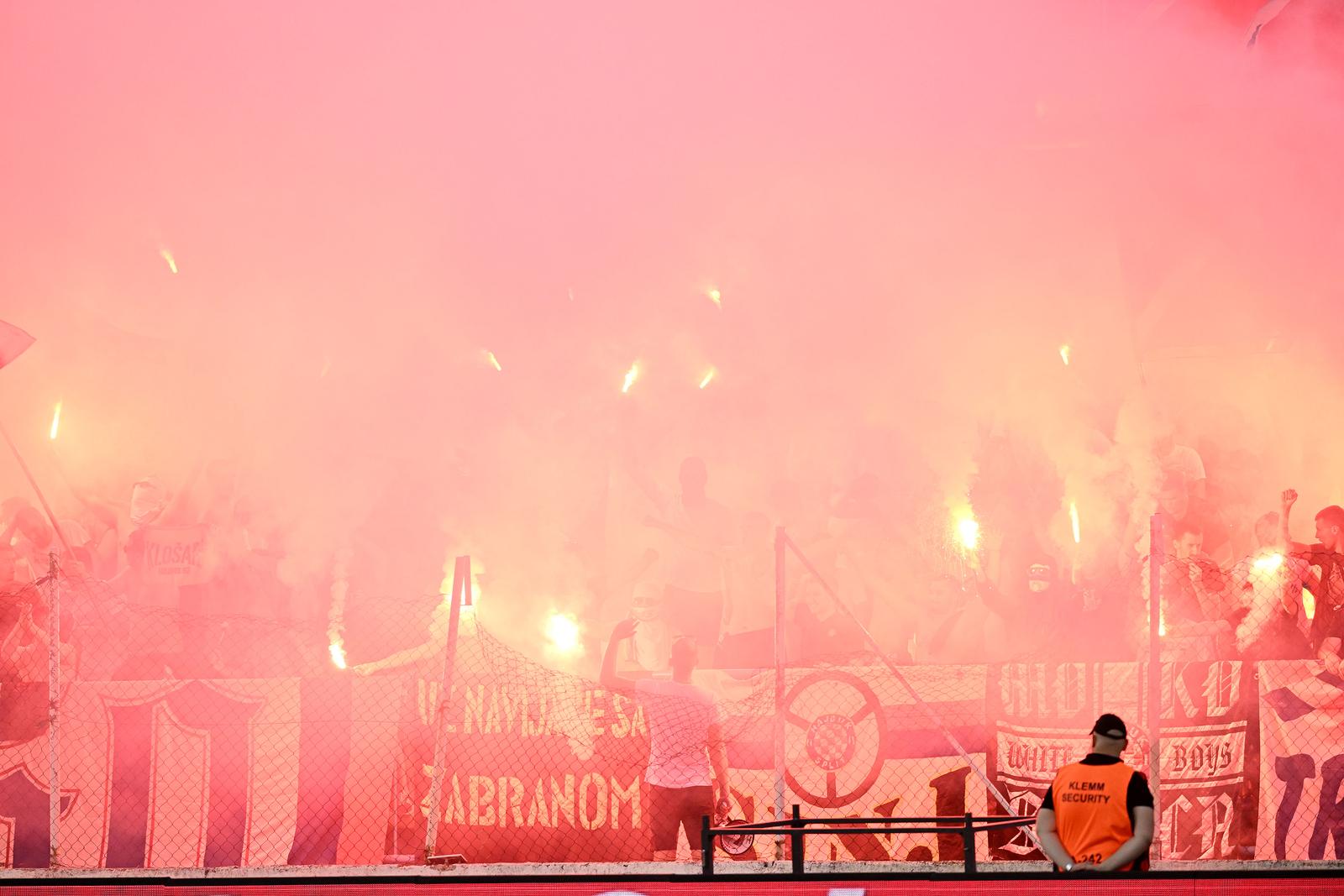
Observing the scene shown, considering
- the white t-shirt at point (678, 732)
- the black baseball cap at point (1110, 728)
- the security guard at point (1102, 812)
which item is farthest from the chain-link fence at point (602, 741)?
the black baseball cap at point (1110, 728)

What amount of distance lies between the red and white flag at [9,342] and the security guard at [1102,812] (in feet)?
30.1

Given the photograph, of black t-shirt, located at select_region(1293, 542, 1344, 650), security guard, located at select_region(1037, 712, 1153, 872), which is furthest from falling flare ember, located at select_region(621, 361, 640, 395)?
security guard, located at select_region(1037, 712, 1153, 872)

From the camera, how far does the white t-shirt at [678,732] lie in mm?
7148

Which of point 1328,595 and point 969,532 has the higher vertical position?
point 969,532

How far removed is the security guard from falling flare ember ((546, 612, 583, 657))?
8.69 m

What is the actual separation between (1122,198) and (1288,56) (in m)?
2.05

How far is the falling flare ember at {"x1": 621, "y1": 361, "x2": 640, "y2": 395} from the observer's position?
15.0 meters

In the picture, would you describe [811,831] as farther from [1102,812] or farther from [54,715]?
[54,715]

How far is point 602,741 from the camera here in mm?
7336

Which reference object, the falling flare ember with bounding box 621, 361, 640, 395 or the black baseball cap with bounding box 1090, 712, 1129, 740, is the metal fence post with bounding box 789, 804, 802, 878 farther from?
the falling flare ember with bounding box 621, 361, 640, 395

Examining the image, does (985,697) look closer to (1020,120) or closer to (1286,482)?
(1286,482)

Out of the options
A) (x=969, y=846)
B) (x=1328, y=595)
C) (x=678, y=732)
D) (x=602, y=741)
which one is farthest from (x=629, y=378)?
(x=969, y=846)


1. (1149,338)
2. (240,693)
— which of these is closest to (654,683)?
(240,693)

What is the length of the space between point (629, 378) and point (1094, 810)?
10717 millimetres
